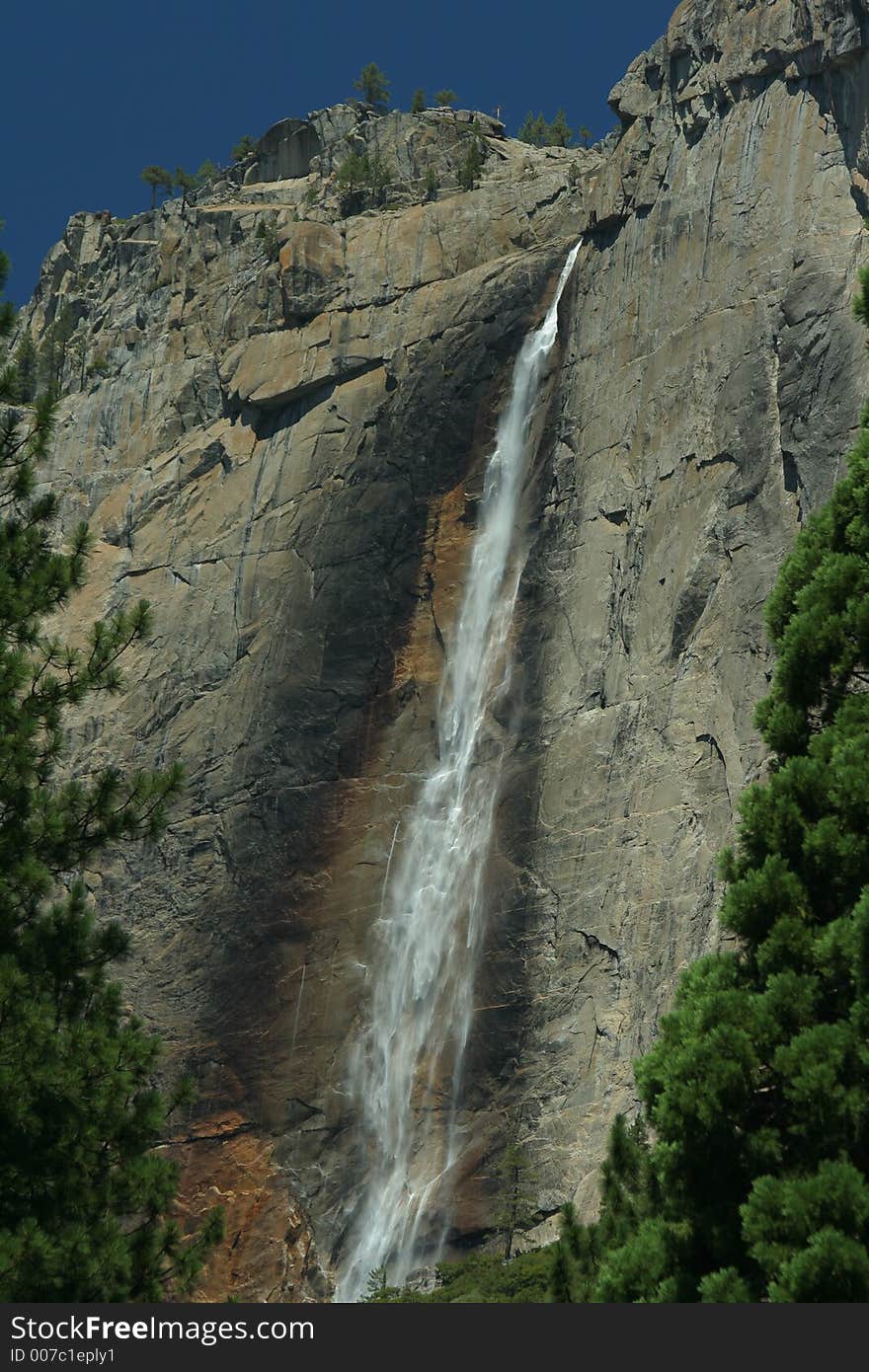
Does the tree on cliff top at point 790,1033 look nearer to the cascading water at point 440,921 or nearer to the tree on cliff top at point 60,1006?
the tree on cliff top at point 60,1006

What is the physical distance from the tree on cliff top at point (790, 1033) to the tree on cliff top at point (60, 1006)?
499 cm

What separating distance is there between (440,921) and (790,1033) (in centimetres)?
3407

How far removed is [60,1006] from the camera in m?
18.8

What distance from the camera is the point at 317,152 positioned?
2746 inches

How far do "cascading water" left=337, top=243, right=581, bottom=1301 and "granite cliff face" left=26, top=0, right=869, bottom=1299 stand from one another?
0.67 m

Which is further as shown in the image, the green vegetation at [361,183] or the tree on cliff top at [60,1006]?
the green vegetation at [361,183]

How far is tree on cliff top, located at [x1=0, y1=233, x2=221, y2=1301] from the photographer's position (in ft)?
56.9

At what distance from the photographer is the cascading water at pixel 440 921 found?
45.6 m

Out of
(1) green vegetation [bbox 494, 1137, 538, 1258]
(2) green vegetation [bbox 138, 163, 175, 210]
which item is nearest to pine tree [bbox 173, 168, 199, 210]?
(2) green vegetation [bbox 138, 163, 175, 210]

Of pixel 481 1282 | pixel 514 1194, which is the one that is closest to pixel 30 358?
pixel 514 1194

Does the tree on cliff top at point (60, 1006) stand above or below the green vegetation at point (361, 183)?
below

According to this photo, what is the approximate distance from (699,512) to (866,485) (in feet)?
95.5

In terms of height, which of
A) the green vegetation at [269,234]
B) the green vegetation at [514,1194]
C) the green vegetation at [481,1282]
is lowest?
the green vegetation at [481,1282]

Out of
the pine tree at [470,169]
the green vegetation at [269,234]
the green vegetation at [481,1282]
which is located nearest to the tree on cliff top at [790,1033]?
the green vegetation at [481,1282]
